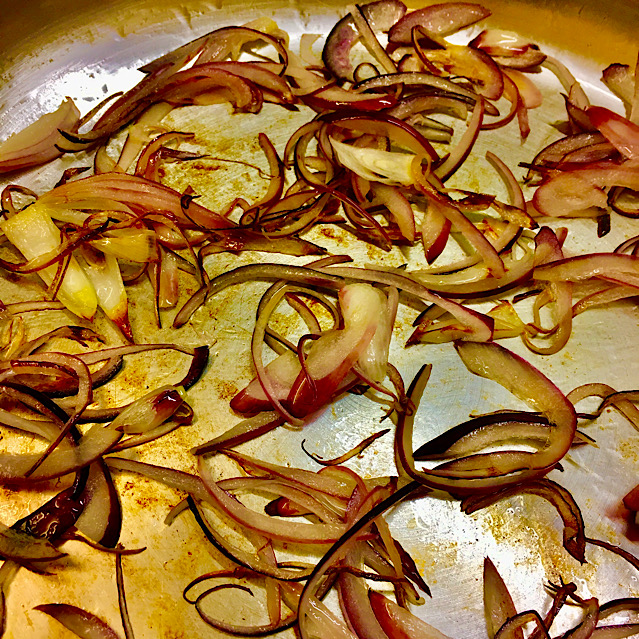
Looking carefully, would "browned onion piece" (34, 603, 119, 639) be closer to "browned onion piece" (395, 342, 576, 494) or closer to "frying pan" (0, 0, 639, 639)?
"frying pan" (0, 0, 639, 639)

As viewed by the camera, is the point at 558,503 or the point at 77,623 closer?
the point at 77,623

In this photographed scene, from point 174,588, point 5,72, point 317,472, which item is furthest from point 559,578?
point 5,72

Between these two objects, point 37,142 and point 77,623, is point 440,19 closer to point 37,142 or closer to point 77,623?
point 37,142

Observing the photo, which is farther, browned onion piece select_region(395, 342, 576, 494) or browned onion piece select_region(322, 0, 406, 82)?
browned onion piece select_region(322, 0, 406, 82)

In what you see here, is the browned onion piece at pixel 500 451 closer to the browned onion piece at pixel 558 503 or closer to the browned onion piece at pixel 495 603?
the browned onion piece at pixel 558 503

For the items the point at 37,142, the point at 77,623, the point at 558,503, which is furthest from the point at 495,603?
the point at 37,142

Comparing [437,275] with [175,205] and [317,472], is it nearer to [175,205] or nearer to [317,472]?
[317,472]

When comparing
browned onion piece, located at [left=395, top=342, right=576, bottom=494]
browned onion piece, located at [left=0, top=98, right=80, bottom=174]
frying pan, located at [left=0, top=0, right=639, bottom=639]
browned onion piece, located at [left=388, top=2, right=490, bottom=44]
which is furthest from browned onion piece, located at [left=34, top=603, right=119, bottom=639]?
browned onion piece, located at [left=388, top=2, right=490, bottom=44]

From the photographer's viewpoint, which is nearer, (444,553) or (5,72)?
(444,553)
